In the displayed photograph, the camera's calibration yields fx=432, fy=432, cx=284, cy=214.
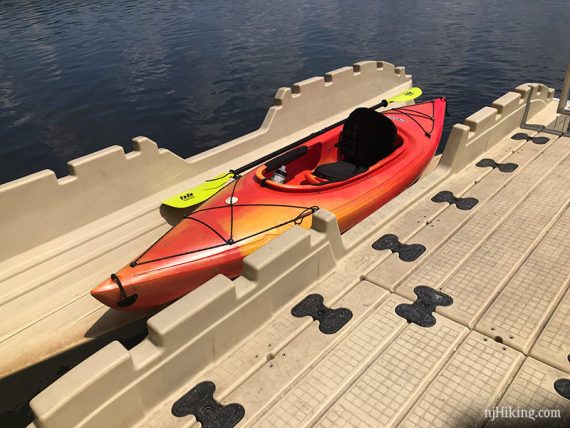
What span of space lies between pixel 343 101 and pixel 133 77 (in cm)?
1348

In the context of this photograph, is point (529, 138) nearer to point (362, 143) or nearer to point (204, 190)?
point (362, 143)

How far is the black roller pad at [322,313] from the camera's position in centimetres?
466

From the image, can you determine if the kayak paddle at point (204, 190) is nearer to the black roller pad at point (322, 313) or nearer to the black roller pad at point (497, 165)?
the black roller pad at point (497, 165)

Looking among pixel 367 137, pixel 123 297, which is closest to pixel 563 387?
pixel 123 297

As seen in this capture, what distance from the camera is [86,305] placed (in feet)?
23.7

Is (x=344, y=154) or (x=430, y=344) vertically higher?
(x=430, y=344)

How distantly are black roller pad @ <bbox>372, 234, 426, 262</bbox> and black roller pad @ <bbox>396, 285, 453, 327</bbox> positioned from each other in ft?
1.90

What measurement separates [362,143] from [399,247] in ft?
11.6

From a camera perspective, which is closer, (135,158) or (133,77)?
(135,158)

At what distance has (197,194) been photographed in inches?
336

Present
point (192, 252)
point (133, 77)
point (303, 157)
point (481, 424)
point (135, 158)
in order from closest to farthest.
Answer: point (481, 424) → point (192, 252) → point (135, 158) → point (303, 157) → point (133, 77)

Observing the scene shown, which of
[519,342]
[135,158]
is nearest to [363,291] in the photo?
[519,342]

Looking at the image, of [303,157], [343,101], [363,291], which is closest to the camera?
[363,291]

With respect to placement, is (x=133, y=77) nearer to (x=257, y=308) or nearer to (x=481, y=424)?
(x=257, y=308)
